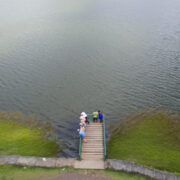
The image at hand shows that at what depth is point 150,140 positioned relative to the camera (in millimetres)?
22453

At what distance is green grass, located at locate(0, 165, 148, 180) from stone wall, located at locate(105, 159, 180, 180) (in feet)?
1.39

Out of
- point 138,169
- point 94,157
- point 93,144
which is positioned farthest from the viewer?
point 93,144

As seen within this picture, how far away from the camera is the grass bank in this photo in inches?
849

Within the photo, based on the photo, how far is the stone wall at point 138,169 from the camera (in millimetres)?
15633

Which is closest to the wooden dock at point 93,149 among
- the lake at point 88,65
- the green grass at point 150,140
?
the green grass at point 150,140

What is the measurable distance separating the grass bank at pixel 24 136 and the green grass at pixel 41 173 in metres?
3.42

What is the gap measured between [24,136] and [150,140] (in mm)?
16583

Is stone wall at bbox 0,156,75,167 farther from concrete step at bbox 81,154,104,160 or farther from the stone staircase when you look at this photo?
the stone staircase

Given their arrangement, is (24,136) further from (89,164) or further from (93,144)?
(89,164)

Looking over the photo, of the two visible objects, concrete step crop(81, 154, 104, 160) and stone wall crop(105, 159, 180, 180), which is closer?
stone wall crop(105, 159, 180, 180)

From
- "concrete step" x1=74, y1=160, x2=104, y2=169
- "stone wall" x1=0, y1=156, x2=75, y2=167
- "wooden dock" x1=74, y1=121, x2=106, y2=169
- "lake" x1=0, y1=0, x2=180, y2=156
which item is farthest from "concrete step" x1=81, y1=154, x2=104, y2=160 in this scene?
"lake" x1=0, y1=0, x2=180, y2=156

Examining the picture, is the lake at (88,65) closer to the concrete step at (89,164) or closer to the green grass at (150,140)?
the green grass at (150,140)

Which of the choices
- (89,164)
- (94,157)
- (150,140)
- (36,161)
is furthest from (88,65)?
(36,161)

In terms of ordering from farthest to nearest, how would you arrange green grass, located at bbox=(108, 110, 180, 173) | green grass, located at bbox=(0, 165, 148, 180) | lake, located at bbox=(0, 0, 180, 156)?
lake, located at bbox=(0, 0, 180, 156), green grass, located at bbox=(108, 110, 180, 173), green grass, located at bbox=(0, 165, 148, 180)
